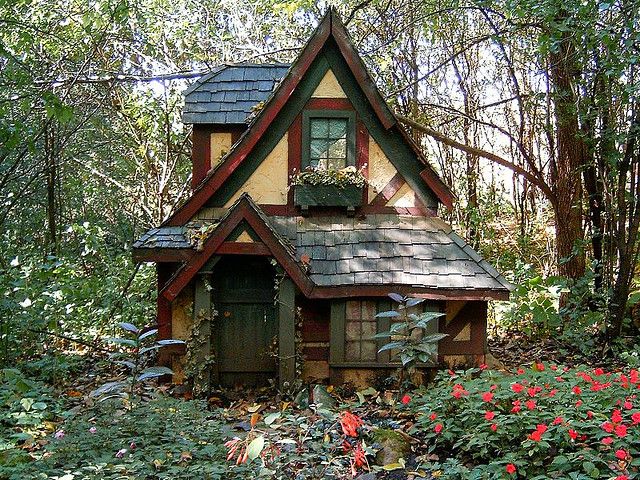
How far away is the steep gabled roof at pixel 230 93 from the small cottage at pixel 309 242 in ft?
0.11

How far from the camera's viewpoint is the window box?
834 cm

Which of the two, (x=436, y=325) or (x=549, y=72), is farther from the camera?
(x=549, y=72)

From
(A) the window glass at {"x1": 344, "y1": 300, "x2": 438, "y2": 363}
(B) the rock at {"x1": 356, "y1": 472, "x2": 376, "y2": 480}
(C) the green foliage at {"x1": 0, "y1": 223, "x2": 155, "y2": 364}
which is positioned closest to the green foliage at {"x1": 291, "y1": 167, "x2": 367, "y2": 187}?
(A) the window glass at {"x1": 344, "y1": 300, "x2": 438, "y2": 363}

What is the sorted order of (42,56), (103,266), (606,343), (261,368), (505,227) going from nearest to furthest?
(261,368), (606,343), (42,56), (103,266), (505,227)

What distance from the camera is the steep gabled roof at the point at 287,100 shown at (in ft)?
26.9

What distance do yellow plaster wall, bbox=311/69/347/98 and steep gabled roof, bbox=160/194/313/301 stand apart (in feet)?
6.66

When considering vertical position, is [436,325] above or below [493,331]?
above

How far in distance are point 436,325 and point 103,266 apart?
30.2 ft

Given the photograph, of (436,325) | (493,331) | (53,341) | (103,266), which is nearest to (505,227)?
(493,331)

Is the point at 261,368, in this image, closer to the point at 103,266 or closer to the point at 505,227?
the point at 103,266

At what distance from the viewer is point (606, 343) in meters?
9.33

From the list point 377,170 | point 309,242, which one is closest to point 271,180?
point 309,242

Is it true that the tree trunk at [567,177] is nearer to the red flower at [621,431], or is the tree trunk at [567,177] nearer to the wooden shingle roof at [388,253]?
the wooden shingle roof at [388,253]

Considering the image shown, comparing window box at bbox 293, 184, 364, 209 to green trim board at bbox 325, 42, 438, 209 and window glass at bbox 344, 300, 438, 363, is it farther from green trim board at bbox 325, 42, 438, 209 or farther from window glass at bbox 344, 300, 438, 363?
window glass at bbox 344, 300, 438, 363
